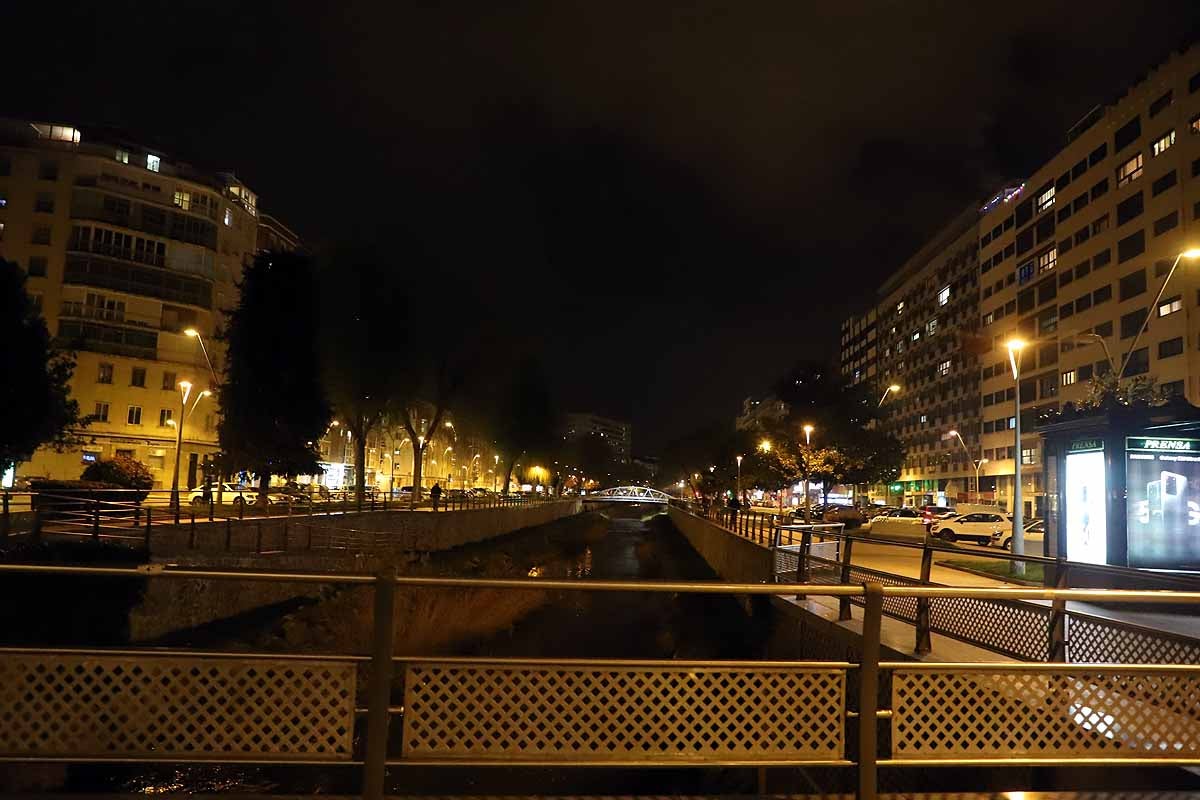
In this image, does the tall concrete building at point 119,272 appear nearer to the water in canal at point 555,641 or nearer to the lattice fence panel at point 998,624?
the water in canal at point 555,641

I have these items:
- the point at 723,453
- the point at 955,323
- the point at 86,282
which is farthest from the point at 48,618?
the point at 955,323

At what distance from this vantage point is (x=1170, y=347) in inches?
2122

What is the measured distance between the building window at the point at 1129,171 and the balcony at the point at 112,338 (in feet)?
236

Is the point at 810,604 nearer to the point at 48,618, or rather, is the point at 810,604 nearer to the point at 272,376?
the point at 48,618

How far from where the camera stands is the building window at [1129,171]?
192ft

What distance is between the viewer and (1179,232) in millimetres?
53844

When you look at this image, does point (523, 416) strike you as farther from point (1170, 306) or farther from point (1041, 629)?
point (1041, 629)

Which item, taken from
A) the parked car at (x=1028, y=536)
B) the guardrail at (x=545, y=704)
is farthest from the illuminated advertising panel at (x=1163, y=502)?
the parked car at (x=1028, y=536)

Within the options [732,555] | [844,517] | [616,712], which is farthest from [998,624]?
[844,517]

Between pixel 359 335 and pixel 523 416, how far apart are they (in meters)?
31.8

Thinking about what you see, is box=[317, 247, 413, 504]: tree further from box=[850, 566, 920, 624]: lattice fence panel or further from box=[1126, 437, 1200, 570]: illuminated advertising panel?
box=[1126, 437, 1200, 570]: illuminated advertising panel

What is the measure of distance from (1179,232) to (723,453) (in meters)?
49.6

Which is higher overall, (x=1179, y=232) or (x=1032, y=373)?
(x=1179, y=232)

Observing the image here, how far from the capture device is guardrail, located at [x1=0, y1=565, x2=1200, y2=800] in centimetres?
465
